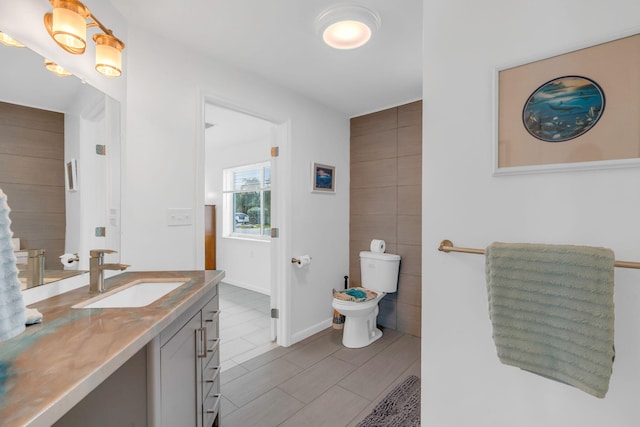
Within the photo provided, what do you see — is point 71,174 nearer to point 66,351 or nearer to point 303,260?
point 66,351

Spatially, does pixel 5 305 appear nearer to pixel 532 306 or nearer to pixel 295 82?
pixel 532 306

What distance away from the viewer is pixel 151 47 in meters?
1.77

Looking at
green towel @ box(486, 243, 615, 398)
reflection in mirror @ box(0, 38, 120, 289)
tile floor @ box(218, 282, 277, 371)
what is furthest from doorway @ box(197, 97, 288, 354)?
green towel @ box(486, 243, 615, 398)

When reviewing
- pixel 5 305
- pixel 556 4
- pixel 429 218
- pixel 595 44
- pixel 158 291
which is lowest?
pixel 158 291

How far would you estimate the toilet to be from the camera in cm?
256

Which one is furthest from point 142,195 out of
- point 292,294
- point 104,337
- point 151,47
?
point 292,294

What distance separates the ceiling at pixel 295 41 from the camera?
5.15 feet

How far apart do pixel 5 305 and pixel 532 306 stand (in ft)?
4.64

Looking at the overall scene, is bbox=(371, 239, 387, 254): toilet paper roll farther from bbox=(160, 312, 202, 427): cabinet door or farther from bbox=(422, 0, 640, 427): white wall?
bbox=(160, 312, 202, 427): cabinet door

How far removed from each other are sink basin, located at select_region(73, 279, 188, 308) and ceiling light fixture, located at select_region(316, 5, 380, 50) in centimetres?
164

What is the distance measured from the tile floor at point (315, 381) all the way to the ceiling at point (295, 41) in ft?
7.70

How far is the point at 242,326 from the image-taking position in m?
3.08

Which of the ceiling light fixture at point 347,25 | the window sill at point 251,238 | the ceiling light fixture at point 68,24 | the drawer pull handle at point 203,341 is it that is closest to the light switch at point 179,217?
the drawer pull handle at point 203,341

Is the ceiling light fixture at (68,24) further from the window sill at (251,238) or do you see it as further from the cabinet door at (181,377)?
the window sill at (251,238)
